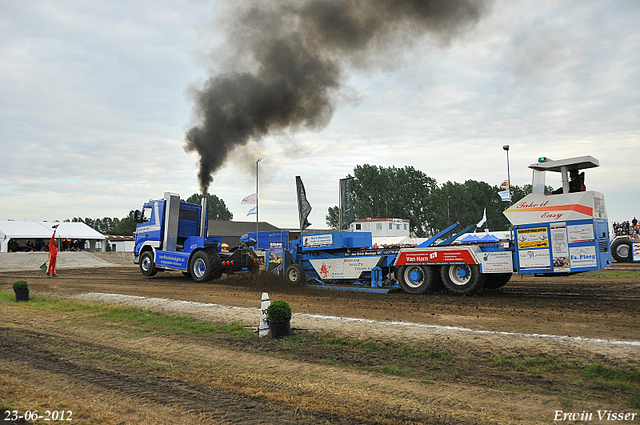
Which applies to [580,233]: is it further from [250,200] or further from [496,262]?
[250,200]

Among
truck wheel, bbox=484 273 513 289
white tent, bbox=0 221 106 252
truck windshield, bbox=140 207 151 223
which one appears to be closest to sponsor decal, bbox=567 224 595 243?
truck wheel, bbox=484 273 513 289

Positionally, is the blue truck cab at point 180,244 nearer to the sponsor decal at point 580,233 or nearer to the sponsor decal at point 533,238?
the sponsor decal at point 533,238

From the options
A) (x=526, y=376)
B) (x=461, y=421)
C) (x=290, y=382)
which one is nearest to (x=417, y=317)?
(x=526, y=376)

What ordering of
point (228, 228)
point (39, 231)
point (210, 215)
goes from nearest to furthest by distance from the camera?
point (39, 231) < point (228, 228) < point (210, 215)

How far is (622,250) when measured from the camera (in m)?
24.1

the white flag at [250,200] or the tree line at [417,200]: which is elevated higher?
the tree line at [417,200]

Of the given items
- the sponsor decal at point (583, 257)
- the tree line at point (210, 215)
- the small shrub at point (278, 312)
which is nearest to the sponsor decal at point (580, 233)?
the sponsor decal at point (583, 257)

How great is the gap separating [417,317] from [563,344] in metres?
3.08

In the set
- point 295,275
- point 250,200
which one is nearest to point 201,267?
point 295,275

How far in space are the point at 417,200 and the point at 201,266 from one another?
6146 cm

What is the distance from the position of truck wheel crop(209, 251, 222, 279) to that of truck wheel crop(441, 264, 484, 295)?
907 cm

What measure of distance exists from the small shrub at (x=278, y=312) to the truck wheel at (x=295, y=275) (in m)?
7.74

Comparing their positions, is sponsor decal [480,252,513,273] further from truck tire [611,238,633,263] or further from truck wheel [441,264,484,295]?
truck tire [611,238,633,263]

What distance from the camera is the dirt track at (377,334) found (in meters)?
4.30
